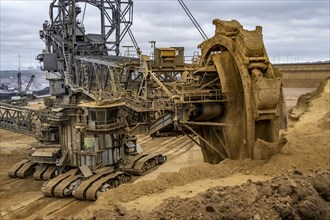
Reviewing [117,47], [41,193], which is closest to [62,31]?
[117,47]

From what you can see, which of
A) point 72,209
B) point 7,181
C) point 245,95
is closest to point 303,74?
point 7,181

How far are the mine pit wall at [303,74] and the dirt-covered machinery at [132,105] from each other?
96.3ft

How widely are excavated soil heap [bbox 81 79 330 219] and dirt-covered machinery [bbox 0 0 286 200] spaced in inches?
46.3

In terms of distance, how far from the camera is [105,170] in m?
25.2

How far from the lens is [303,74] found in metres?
56.4

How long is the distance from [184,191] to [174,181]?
1.13 meters

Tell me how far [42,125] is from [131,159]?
628 cm

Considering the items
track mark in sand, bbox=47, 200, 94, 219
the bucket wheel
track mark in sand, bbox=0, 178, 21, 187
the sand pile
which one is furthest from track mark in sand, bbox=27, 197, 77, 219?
the sand pile

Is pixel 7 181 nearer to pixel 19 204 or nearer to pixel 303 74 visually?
pixel 19 204

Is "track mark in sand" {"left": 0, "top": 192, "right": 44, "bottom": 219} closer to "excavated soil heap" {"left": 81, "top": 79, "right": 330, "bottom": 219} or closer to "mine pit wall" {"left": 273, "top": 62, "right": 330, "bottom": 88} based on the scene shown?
"excavated soil heap" {"left": 81, "top": 79, "right": 330, "bottom": 219}

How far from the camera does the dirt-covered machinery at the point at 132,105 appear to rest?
17156 millimetres

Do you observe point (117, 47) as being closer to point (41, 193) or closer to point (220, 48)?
point (41, 193)

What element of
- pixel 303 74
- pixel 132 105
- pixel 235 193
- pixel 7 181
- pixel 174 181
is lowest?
pixel 7 181

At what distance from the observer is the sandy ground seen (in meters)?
13.3
